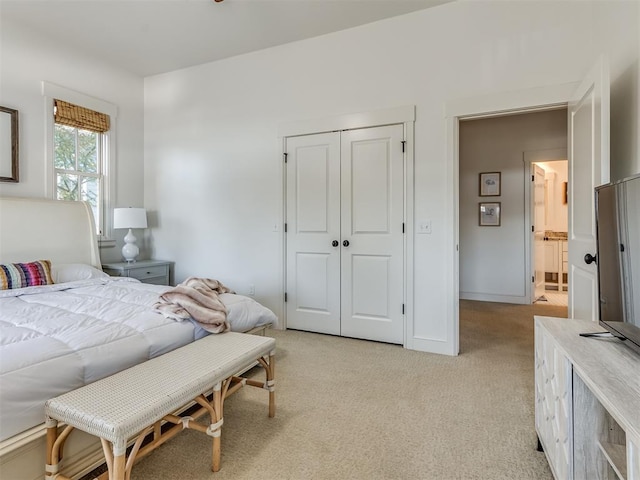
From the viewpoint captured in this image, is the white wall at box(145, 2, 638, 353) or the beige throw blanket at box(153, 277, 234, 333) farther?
the white wall at box(145, 2, 638, 353)

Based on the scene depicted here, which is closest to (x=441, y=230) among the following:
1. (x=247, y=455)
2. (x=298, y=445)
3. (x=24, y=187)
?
(x=298, y=445)

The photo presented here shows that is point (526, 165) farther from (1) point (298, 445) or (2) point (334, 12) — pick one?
(1) point (298, 445)

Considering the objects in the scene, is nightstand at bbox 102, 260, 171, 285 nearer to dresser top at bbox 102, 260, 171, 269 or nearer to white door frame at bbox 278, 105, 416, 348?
dresser top at bbox 102, 260, 171, 269

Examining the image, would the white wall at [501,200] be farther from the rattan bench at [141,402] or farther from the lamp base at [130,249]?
the lamp base at [130,249]

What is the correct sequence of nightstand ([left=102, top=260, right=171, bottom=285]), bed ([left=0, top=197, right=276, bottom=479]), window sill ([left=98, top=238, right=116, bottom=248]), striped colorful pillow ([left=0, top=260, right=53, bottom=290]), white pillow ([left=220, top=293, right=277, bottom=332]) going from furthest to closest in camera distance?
window sill ([left=98, top=238, right=116, bottom=248]) < nightstand ([left=102, top=260, right=171, bottom=285]) < striped colorful pillow ([left=0, top=260, right=53, bottom=290]) < white pillow ([left=220, top=293, right=277, bottom=332]) < bed ([left=0, top=197, right=276, bottom=479])

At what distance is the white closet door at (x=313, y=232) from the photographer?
11.2ft

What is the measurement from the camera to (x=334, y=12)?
9.95 feet

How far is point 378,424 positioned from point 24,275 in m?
2.82

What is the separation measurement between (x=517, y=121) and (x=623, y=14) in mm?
3091

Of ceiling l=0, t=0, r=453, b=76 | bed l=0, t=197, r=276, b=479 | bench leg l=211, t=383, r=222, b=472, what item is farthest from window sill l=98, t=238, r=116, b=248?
bench leg l=211, t=383, r=222, b=472

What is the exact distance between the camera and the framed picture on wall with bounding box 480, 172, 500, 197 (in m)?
5.06

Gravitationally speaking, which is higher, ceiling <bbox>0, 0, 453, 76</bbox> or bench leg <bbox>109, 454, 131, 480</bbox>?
ceiling <bbox>0, 0, 453, 76</bbox>

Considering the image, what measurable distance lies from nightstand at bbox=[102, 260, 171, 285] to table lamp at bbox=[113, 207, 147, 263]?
5.3 inches

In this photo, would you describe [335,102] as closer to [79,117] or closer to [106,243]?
[79,117]
